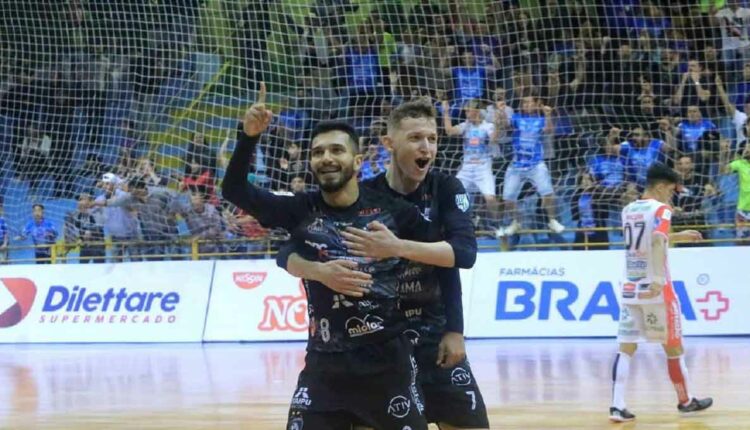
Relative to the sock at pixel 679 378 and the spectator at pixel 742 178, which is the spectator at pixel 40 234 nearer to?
the spectator at pixel 742 178

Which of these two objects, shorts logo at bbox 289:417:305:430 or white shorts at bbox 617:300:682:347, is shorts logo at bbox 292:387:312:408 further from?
white shorts at bbox 617:300:682:347

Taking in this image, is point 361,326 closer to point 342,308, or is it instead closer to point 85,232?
point 342,308

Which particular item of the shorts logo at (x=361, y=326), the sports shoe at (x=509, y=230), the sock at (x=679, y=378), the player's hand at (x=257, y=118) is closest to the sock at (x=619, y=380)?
the sock at (x=679, y=378)

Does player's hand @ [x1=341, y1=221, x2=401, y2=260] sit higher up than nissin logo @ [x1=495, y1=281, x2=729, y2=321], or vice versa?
player's hand @ [x1=341, y1=221, x2=401, y2=260]

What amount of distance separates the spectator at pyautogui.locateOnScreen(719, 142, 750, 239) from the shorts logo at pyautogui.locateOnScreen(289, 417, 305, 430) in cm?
1280

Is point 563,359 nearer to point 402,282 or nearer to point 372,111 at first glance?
point 372,111

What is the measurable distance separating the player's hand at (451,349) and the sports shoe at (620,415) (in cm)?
388

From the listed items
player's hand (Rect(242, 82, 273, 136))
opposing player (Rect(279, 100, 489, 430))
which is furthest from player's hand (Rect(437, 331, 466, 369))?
player's hand (Rect(242, 82, 273, 136))

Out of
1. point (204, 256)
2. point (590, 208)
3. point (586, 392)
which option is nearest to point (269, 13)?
point (204, 256)

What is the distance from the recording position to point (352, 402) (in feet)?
17.1

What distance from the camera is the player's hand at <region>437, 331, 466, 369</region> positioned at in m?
5.60

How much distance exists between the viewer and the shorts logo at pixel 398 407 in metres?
5.23

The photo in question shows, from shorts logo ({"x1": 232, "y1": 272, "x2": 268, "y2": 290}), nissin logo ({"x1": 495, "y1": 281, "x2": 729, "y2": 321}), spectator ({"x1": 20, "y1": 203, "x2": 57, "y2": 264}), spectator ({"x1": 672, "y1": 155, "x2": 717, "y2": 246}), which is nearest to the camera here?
nissin logo ({"x1": 495, "y1": 281, "x2": 729, "y2": 321})

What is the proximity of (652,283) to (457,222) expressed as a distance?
4.76 meters
